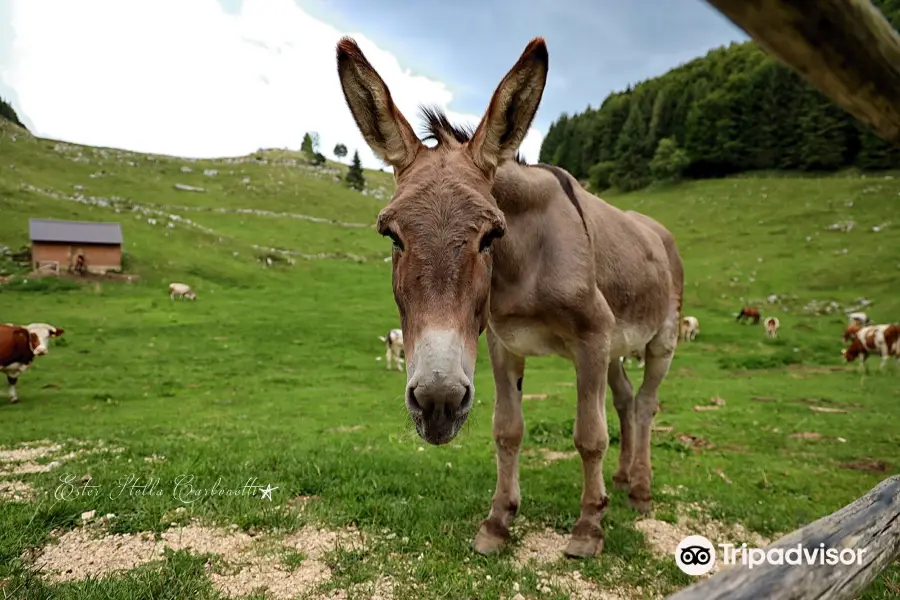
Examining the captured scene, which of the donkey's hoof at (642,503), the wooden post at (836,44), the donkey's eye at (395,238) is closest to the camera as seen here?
the wooden post at (836,44)

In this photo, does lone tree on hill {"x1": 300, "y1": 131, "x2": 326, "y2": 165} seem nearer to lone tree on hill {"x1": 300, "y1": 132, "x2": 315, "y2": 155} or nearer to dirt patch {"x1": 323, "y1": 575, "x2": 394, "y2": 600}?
lone tree on hill {"x1": 300, "y1": 132, "x2": 315, "y2": 155}

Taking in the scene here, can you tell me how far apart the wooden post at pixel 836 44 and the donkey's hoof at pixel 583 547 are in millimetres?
3737

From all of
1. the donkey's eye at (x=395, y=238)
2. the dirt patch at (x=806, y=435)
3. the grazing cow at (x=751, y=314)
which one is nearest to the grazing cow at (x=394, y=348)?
the dirt patch at (x=806, y=435)

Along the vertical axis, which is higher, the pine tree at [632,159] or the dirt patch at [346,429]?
the pine tree at [632,159]

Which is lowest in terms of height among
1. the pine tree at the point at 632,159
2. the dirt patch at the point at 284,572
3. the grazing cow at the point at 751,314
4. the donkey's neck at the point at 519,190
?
the grazing cow at the point at 751,314

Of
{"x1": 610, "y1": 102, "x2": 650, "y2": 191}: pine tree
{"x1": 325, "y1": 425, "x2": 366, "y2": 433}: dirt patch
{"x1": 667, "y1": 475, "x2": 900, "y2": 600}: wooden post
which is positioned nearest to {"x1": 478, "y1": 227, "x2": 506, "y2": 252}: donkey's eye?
{"x1": 667, "y1": 475, "x2": 900, "y2": 600}: wooden post

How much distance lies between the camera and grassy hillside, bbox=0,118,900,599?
12.9 feet

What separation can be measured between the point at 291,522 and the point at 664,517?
3920 mm

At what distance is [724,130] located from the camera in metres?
71.4

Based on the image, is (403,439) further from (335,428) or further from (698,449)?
(698,449)

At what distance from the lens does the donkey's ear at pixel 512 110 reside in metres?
3.11

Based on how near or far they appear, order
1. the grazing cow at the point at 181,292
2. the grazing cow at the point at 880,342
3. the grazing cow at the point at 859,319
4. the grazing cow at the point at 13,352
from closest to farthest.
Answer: the grazing cow at the point at 13,352 → the grazing cow at the point at 880,342 → the grazing cow at the point at 859,319 → the grazing cow at the point at 181,292

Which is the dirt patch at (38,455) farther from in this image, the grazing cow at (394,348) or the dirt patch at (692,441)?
the grazing cow at (394,348)

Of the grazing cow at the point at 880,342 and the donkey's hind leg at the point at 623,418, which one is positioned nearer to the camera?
the donkey's hind leg at the point at 623,418
